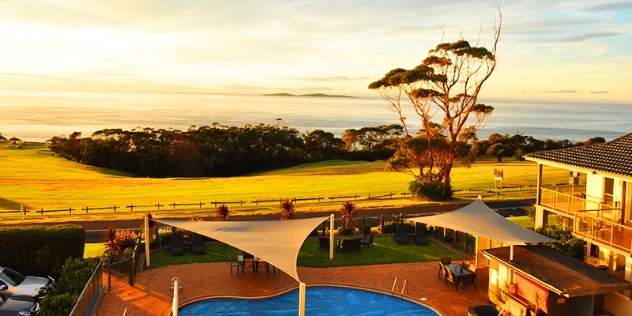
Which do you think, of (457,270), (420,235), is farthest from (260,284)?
(420,235)

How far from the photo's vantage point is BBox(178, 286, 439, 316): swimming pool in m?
14.8

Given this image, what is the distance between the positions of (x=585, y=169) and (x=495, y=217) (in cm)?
351

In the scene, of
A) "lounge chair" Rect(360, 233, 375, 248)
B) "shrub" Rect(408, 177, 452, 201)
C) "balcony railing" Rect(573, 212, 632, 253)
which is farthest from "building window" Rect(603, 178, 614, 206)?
"shrub" Rect(408, 177, 452, 201)

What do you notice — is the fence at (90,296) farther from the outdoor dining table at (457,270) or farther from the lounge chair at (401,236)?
the lounge chair at (401,236)

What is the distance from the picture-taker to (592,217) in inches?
631

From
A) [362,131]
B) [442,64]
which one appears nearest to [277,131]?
[362,131]

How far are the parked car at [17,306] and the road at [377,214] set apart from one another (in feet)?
30.5

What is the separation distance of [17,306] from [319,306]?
8.57 meters

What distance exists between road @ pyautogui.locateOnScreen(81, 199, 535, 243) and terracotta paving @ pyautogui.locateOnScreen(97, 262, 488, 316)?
25.8 feet

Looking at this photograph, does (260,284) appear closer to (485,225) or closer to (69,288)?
(69,288)

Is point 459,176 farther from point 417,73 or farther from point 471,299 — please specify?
point 471,299

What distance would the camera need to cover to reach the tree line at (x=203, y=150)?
67.0 m

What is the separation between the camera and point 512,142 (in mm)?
74875

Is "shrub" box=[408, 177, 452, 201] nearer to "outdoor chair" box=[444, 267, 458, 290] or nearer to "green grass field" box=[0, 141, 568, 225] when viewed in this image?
"green grass field" box=[0, 141, 568, 225]
